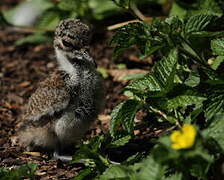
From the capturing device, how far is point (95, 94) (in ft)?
15.6

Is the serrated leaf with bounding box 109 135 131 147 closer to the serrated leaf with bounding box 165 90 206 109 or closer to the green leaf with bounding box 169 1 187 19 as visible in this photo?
the serrated leaf with bounding box 165 90 206 109

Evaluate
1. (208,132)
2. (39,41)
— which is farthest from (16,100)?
(208,132)

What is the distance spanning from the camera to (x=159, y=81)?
386 cm

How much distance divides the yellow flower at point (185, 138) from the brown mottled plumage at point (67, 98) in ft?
5.87

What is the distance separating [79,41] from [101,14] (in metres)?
2.57

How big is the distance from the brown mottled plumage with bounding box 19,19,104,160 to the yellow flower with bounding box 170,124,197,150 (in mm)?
1789

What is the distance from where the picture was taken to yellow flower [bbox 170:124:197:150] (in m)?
2.90

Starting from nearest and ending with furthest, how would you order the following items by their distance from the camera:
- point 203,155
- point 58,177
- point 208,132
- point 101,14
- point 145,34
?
1. point 203,155
2. point 208,132
3. point 145,34
4. point 58,177
5. point 101,14

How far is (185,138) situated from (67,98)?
6.08ft

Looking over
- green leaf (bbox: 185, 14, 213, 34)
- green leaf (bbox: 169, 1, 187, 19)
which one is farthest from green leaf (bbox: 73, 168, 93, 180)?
green leaf (bbox: 169, 1, 187, 19)

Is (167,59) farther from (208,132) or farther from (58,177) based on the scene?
(58,177)

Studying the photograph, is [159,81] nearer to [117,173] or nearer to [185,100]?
[185,100]

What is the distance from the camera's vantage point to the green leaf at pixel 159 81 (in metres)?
3.72

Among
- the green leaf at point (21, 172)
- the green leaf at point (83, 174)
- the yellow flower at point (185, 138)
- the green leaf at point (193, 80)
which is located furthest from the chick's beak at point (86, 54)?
the yellow flower at point (185, 138)
